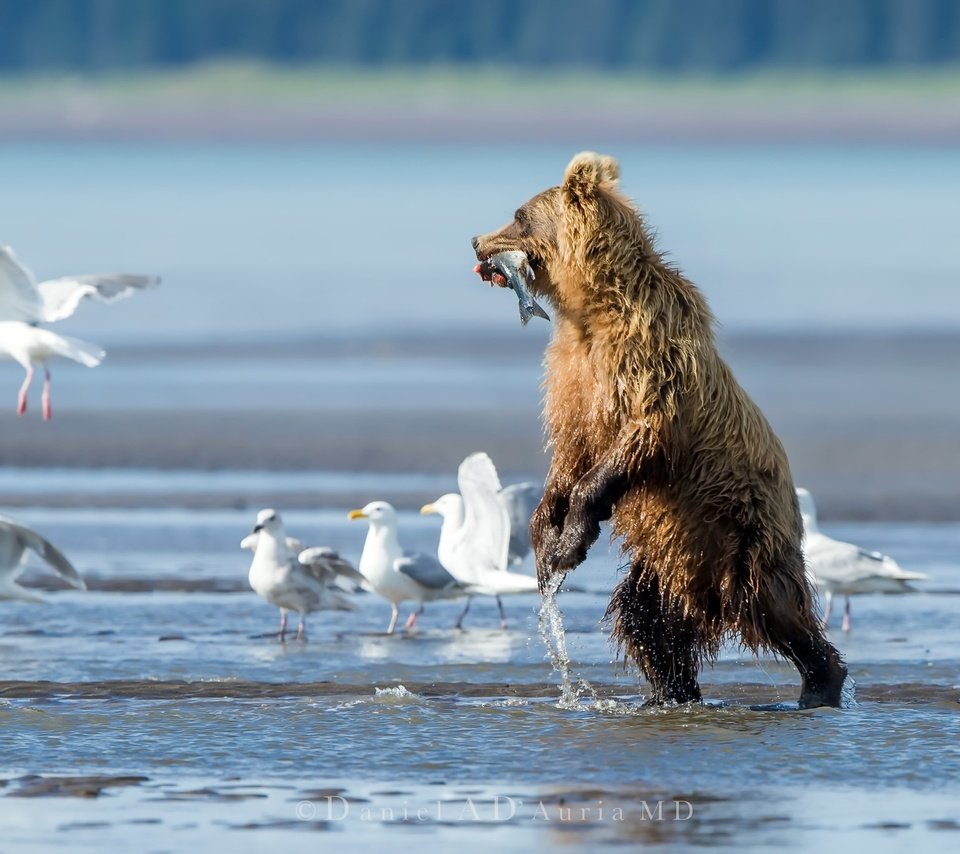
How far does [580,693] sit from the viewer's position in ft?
26.5

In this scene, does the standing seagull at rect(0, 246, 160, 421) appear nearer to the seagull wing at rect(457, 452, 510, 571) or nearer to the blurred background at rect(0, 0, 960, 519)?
the blurred background at rect(0, 0, 960, 519)

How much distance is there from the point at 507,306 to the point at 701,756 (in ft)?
73.1

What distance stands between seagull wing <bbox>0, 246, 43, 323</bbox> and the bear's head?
21.5 ft

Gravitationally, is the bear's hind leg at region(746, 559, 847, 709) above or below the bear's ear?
below

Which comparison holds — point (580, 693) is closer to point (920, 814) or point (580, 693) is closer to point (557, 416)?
point (557, 416)

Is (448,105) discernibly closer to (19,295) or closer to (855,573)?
(19,295)

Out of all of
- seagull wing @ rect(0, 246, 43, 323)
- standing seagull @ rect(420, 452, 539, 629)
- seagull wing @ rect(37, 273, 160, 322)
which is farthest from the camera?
seagull wing @ rect(37, 273, 160, 322)

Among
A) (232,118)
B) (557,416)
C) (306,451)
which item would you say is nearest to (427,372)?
(306,451)

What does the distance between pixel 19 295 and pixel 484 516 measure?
431 cm

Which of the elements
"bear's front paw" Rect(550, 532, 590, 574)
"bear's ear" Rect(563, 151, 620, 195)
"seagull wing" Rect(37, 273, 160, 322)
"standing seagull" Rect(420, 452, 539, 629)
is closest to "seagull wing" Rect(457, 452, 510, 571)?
"standing seagull" Rect(420, 452, 539, 629)

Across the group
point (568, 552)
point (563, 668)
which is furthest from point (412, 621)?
point (568, 552)

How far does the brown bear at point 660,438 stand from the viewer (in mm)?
7215

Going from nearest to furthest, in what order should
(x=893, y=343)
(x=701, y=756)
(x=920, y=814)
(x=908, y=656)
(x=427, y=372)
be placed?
(x=920, y=814), (x=701, y=756), (x=908, y=656), (x=427, y=372), (x=893, y=343)

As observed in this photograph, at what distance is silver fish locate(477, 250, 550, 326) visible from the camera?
24.4 ft
